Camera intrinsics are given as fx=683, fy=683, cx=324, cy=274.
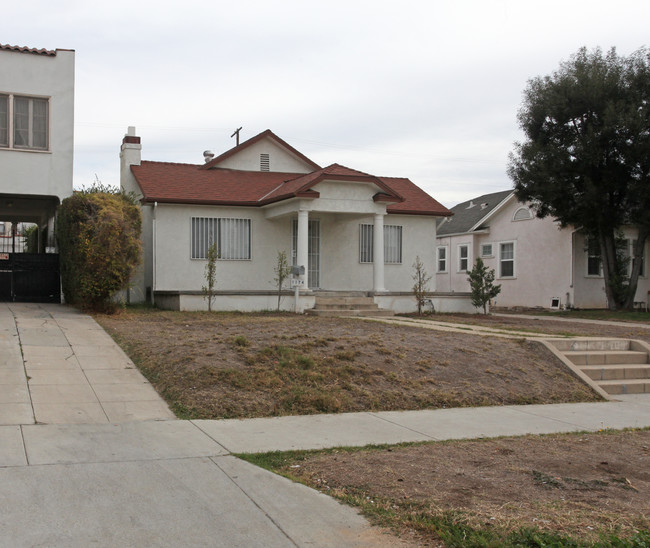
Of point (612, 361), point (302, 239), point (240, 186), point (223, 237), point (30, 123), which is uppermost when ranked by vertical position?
point (30, 123)

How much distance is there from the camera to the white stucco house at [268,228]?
20078 millimetres

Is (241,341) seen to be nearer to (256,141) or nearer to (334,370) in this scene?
(334,370)

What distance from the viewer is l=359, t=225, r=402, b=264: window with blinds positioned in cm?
2292

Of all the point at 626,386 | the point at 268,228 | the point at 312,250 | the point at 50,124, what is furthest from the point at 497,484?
the point at 312,250

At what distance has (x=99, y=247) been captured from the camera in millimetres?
15508

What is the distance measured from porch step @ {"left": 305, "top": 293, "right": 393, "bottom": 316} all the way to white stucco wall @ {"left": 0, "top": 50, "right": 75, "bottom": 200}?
7645mm

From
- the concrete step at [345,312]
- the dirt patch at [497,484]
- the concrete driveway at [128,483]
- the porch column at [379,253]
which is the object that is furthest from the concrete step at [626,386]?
A: the porch column at [379,253]

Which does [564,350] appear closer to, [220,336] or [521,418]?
[521,418]

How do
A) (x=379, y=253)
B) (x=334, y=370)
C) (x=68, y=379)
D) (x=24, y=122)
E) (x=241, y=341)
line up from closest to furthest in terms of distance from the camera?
(x=68, y=379), (x=334, y=370), (x=241, y=341), (x=24, y=122), (x=379, y=253)

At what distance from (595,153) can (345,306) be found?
10.9 metres

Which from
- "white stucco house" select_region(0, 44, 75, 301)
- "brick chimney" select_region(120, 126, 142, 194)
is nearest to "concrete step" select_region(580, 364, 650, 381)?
"white stucco house" select_region(0, 44, 75, 301)

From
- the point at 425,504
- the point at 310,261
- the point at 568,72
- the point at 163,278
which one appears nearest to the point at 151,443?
the point at 425,504

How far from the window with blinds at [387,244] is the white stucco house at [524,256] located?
349 centimetres

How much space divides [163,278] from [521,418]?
13935mm
